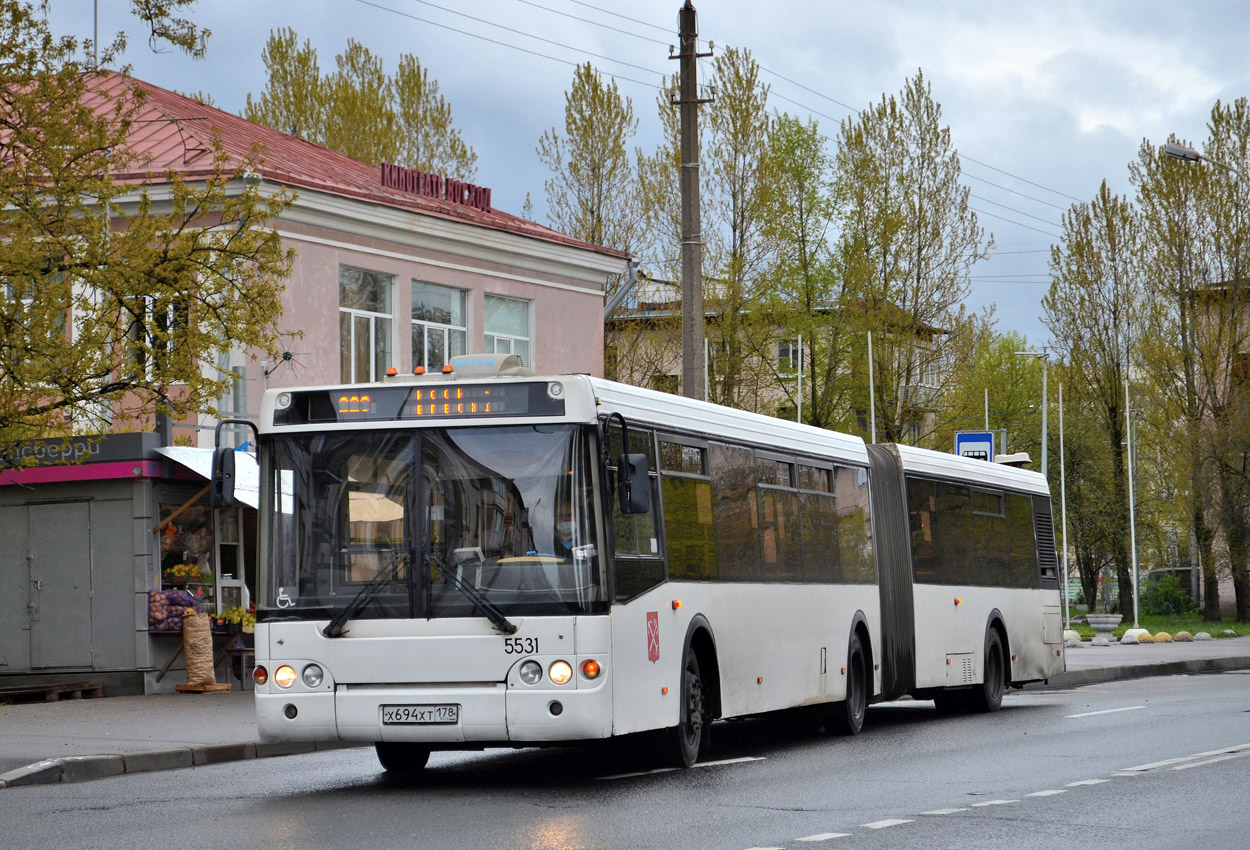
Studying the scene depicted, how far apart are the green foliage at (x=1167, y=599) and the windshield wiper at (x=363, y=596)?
53156 millimetres

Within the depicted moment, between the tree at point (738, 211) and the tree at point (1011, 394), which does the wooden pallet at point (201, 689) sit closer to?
the tree at point (738, 211)

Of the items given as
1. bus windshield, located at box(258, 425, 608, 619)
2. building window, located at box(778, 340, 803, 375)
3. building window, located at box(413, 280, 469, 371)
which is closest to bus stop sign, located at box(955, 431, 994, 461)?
building window, located at box(413, 280, 469, 371)

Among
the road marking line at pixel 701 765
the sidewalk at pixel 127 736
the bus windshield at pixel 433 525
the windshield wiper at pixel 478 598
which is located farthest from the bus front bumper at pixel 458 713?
the sidewalk at pixel 127 736

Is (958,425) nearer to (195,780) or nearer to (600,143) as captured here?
(600,143)

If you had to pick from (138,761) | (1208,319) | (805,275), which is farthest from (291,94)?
(138,761)

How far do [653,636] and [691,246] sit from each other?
356 inches

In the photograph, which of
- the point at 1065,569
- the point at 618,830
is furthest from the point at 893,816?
the point at 1065,569

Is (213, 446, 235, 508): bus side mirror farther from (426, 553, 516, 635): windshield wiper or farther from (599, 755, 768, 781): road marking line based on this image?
(599, 755, 768, 781): road marking line

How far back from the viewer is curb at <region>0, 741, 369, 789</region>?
13.6 meters

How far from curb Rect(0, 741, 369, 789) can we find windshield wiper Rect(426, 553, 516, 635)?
1962 mm

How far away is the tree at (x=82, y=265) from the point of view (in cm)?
1767

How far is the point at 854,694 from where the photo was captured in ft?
55.9

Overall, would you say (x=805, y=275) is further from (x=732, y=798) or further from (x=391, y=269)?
(x=732, y=798)

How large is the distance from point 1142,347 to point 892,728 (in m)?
38.2
